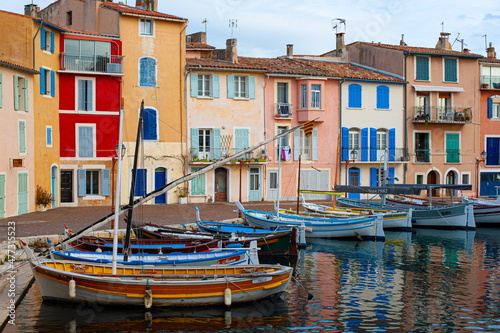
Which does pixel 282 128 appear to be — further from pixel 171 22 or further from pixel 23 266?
pixel 23 266

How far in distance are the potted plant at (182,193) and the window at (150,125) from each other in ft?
12.0

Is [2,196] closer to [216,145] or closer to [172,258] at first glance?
[172,258]

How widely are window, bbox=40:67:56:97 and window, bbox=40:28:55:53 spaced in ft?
4.06

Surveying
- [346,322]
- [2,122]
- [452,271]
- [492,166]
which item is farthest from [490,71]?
[346,322]

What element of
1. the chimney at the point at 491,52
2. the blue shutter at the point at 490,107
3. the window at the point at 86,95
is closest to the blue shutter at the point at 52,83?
the window at the point at 86,95

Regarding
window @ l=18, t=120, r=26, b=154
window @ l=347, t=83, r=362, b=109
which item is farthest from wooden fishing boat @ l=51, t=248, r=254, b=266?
window @ l=347, t=83, r=362, b=109

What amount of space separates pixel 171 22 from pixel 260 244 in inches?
859

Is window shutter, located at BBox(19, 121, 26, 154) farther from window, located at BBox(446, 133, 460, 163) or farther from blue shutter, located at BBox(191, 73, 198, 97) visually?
window, located at BBox(446, 133, 460, 163)

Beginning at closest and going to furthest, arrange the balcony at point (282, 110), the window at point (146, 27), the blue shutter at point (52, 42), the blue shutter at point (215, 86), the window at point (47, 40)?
1. the window at point (47, 40)
2. the blue shutter at point (52, 42)
3. the window at point (146, 27)
4. the blue shutter at point (215, 86)
5. the balcony at point (282, 110)

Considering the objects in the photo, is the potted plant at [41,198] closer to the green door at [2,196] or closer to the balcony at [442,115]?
the green door at [2,196]

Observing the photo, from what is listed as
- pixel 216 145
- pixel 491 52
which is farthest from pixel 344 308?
pixel 491 52

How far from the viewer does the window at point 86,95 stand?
136 feet

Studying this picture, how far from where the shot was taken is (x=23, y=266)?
2200cm

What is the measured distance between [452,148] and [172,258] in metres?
36.9
